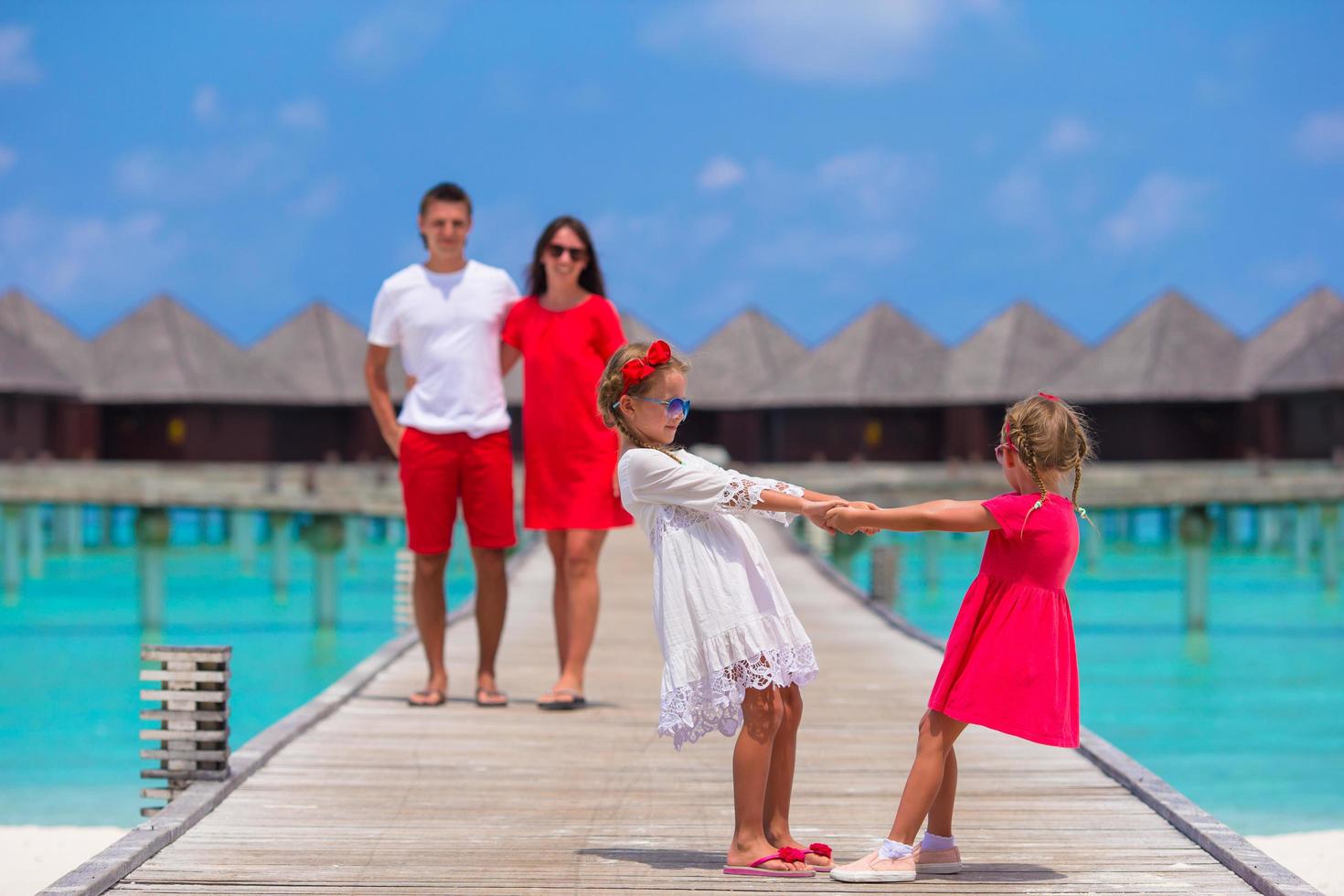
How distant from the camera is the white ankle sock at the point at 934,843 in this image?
147 inches

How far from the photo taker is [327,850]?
3959mm

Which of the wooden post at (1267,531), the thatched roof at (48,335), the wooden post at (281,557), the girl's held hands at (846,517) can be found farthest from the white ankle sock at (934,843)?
the thatched roof at (48,335)

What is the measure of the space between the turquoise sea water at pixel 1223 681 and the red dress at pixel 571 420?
2.24 meters

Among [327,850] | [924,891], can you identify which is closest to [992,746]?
[924,891]

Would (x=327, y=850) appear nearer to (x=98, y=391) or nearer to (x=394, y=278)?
(x=394, y=278)

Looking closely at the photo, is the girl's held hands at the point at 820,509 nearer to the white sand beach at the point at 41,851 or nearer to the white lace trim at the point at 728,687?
the white lace trim at the point at 728,687

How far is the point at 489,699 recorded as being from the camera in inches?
249

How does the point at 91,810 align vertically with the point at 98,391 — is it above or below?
below

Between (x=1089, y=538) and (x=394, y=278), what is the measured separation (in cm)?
2688

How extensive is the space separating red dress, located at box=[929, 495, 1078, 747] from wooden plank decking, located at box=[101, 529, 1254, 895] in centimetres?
39

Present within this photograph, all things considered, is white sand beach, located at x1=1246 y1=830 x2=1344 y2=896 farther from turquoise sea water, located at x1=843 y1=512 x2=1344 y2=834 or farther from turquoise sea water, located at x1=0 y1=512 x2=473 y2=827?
turquoise sea water, located at x1=0 y1=512 x2=473 y2=827

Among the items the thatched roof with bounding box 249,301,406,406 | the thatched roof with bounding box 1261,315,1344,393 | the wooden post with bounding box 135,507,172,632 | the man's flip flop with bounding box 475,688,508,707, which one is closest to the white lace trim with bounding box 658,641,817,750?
the man's flip flop with bounding box 475,688,508,707

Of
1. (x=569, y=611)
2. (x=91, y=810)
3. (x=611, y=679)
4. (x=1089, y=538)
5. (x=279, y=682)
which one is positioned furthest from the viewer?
(x=1089, y=538)

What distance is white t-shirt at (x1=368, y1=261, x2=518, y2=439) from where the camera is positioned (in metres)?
→ 5.98
